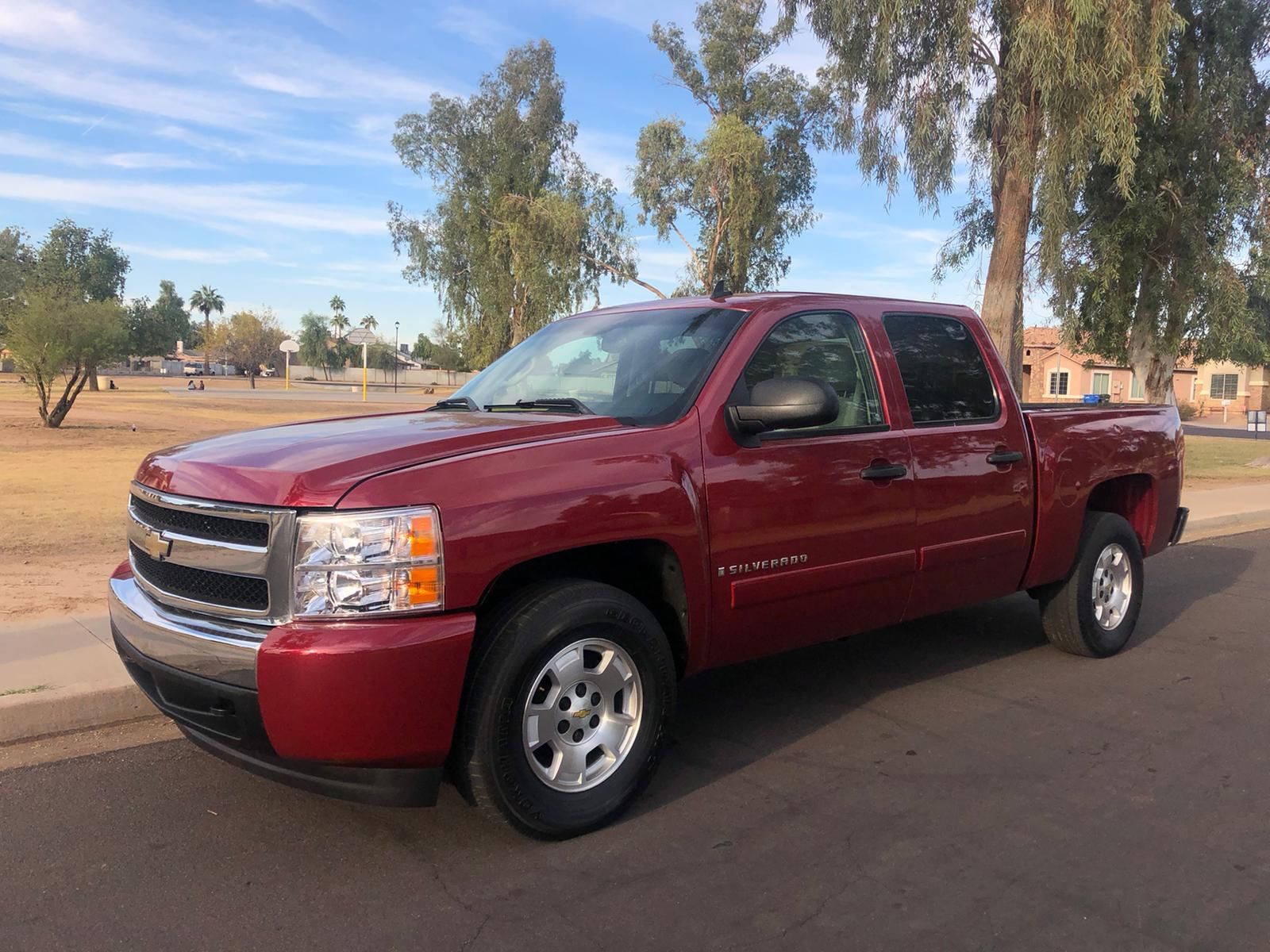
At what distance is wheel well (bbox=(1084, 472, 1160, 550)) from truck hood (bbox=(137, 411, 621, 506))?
3707 mm

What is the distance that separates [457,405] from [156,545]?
1590mm

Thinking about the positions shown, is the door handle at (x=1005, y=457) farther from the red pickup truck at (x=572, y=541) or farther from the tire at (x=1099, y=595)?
the tire at (x=1099, y=595)

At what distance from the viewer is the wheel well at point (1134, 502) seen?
6.17 metres

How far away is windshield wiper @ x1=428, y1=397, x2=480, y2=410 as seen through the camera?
4.71m

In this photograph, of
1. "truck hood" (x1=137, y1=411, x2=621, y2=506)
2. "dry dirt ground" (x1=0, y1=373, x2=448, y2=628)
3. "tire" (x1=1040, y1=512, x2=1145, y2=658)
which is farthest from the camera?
"dry dirt ground" (x1=0, y1=373, x2=448, y2=628)

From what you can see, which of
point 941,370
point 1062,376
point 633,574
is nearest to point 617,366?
point 633,574

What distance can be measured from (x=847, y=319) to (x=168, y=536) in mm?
2951

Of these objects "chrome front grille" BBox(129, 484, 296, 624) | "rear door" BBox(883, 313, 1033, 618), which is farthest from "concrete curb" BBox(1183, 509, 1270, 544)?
"chrome front grille" BBox(129, 484, 296, 624)

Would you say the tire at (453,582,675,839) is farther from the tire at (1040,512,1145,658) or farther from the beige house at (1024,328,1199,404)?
the beige house at (1024,328,1199,404)

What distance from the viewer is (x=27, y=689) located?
4727 mm

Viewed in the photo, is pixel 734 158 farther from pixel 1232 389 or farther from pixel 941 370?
pixel 1232 389

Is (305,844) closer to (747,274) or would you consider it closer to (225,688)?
(225,688)

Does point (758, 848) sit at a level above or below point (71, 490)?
below

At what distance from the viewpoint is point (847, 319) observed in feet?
15.4
